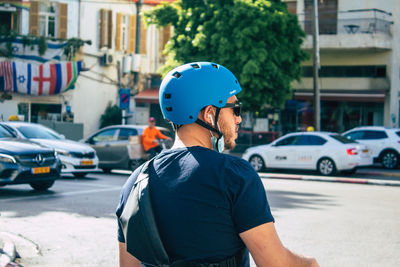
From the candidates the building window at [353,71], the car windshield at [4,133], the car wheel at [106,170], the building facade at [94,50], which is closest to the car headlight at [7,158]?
the car windshield at [4,133]

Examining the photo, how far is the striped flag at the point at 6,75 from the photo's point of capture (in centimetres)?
2720

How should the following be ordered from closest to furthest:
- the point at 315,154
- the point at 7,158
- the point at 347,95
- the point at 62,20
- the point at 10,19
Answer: the point at 7,158 < the point at 315,154 < the point at 10,19 < the point at 62,20 < the point at 347,95

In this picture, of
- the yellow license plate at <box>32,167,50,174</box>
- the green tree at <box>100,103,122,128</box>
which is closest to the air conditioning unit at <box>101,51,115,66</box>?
→ the green tree at <box>100,103,122,128</box>

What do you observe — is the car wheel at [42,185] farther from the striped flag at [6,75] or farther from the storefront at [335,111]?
the storefront at [335,111]

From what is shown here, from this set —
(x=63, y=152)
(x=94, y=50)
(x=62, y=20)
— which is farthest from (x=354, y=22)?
(x=63, y=152)

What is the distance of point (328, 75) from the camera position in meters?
30.7

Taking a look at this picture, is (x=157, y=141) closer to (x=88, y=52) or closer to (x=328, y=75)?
(x=88, y=52)

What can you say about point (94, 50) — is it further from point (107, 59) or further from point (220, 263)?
point (220, 263)

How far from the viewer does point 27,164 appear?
37.4 ft

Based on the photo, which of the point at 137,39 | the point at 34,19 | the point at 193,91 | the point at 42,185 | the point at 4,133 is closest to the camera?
the point at 193,91

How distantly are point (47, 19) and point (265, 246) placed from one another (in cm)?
2847

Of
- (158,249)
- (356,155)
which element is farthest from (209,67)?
(356,155)

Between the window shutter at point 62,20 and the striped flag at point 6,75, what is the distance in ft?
9.76

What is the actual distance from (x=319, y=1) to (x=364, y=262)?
88.0ft
